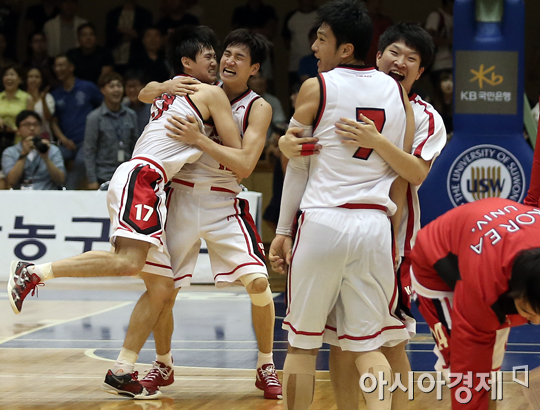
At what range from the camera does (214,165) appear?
4.65 m

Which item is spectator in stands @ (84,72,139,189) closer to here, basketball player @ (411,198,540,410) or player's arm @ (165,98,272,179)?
player's arm @ (165,98,272,179)

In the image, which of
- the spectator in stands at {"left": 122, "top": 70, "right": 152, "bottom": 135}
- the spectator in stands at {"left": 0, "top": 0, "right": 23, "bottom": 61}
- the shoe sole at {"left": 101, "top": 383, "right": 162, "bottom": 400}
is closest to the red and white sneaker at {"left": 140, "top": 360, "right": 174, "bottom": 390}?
the shoe sole at {"left": 101, "top": 383, "right": 162, "bottom": 400}

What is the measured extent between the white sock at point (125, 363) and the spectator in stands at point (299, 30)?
7832 mm

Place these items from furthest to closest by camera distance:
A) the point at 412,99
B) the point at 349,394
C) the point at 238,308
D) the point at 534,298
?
1. the point at 238,308
2. the point at 412,99
3. the point at 349,394
4. the point at 534,298

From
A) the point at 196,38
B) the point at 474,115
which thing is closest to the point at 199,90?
the point at 196,38

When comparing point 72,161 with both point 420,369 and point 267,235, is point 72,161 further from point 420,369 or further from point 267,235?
point 420,369

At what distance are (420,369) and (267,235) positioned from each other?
5.51 metres

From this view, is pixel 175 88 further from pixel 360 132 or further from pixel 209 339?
pixel 209 339

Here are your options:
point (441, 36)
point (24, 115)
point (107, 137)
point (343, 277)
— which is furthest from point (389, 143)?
point (441, 36)

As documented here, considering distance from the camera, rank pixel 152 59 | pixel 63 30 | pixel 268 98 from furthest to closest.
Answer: pixel 63 30 → pixel 152 59 → pixel 268 98

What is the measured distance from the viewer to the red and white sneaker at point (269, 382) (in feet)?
14.9

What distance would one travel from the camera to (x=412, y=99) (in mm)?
4070

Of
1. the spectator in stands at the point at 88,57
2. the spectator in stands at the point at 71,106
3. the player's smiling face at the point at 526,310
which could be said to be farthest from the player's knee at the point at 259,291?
the spectator in stands at the point at 88,57

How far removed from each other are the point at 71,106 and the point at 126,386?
7.31 metres
